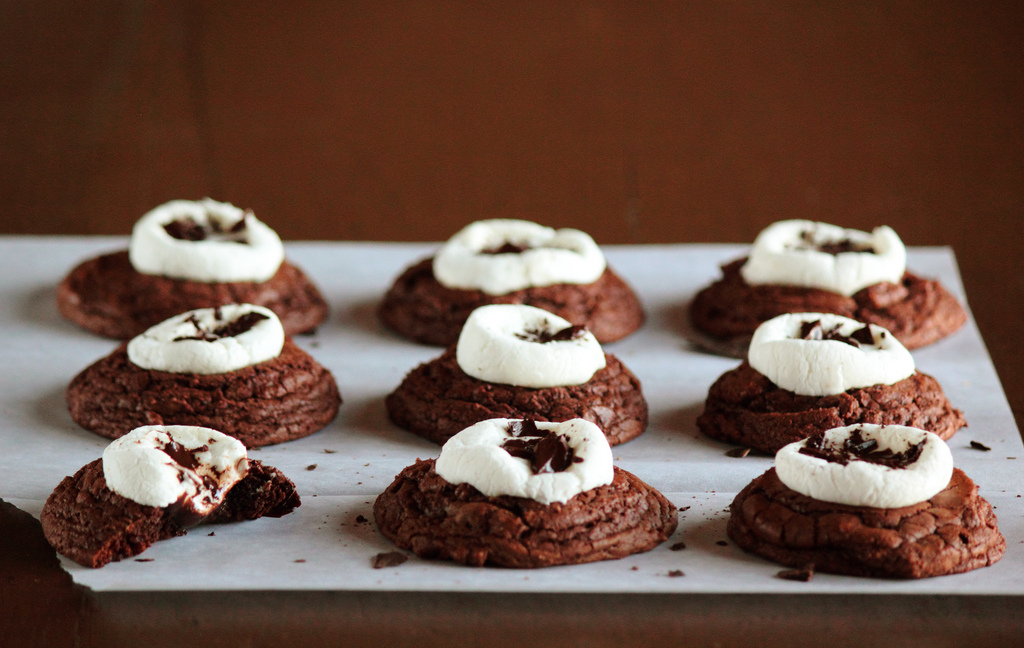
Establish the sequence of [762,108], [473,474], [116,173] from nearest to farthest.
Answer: [473,474]
[116,173]
[762,108]

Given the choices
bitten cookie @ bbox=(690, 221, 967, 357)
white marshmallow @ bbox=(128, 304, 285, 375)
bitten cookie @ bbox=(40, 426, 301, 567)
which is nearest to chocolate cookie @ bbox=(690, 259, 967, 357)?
bitten cookie @ bbox=(690, 221, 967, 357)

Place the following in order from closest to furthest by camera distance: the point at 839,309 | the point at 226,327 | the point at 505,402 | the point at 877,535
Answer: the point at 877,535 → the point at 505,402 → the point at 226,327 → the point at 839,309

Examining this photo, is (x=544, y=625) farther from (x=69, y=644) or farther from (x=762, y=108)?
(x=762, y=108)

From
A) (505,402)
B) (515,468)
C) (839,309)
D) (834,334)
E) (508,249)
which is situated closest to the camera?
(515,468)

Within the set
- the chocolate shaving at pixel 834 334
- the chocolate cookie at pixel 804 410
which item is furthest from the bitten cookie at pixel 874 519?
the chocolate shaving at pixel 834 334

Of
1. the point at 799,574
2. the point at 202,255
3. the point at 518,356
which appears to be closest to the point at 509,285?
the point at 518,356

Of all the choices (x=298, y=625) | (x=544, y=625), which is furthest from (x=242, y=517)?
(x=544, y=625)

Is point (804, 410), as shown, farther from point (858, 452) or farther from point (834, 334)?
point (858, 452)

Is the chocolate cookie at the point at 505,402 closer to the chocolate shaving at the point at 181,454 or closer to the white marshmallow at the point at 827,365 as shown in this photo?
the white marshmallow at the point at 827,365
